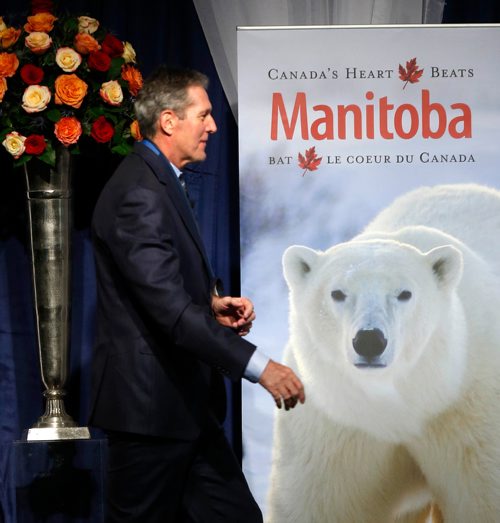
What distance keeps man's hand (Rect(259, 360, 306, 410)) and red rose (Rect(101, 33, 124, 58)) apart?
4.78 feet

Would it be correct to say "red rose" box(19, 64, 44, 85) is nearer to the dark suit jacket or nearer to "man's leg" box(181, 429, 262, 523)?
the dark suit jacket

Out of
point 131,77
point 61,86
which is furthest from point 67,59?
point 131,77

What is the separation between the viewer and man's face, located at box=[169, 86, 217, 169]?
2314 millimetres

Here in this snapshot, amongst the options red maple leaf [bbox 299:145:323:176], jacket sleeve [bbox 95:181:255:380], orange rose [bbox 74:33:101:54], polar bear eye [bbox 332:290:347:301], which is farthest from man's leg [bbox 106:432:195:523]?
orange rose [bbox 74:33:101:54]

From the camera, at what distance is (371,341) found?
2.93m

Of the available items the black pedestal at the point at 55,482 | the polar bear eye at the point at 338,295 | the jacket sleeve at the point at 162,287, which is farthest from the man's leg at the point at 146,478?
the polar bear eye at the point at 338,295

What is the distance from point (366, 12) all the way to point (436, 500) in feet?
5.50

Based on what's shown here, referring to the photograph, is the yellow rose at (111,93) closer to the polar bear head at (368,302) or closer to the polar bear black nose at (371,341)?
the polar bear head at (368,302)

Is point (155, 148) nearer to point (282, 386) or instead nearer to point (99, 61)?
point (282, 386)

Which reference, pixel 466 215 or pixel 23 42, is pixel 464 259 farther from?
pixel 23 42

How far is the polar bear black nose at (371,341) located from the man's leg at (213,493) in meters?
0.83

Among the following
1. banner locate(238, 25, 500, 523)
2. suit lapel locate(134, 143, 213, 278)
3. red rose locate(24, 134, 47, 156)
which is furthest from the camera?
banner locate(238, 25, 500, 523)

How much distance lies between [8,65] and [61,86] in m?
0.18

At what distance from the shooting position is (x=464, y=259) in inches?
123
